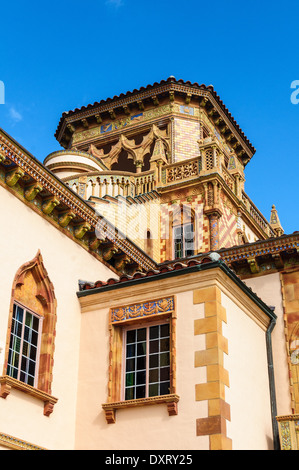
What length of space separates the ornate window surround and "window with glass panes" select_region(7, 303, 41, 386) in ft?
5.01

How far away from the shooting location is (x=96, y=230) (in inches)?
615

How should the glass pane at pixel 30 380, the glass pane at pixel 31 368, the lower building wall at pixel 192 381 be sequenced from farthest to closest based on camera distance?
the glass pane at pixel 31 368
the glass pane at pixel 30 380
the lower building wall at pixel 192 381

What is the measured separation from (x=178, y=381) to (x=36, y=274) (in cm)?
370

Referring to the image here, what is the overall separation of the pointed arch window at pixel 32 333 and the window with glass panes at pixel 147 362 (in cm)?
155

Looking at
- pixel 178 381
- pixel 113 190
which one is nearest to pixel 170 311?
pixel 178 381

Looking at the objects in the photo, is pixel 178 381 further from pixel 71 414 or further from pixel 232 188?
pixel 232 188

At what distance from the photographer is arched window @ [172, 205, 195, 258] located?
23.4m

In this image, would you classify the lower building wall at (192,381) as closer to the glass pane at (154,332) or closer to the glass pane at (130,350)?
the glass pane at (130,350)

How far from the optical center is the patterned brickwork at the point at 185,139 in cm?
2794

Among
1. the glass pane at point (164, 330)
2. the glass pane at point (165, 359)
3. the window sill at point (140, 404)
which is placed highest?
the glass pane at point (164, 330)

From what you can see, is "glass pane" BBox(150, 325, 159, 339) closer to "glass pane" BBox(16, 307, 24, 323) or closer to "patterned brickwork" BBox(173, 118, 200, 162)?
"glass pane" BBox(16, 307, 24, 323)

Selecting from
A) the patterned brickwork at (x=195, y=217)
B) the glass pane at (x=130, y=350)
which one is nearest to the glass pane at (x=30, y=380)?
the glass pane at (x=130, y=350)

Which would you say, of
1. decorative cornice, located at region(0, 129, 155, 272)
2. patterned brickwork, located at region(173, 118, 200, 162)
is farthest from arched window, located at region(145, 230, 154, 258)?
decorative cornice, located at region(0, 129, 155, 272)

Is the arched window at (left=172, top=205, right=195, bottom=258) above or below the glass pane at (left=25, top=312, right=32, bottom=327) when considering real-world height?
above
